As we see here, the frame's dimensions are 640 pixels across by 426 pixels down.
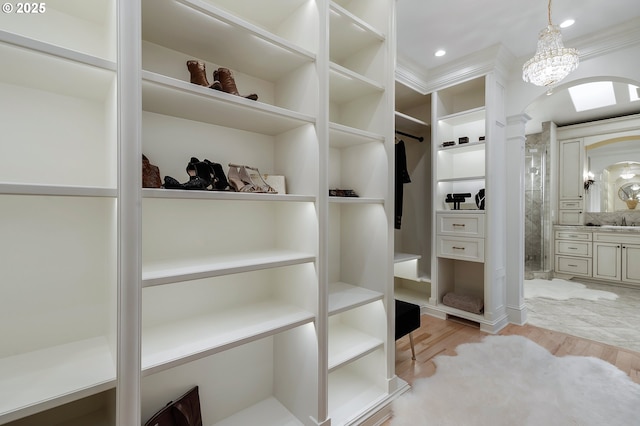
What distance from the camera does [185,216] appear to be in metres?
1.47

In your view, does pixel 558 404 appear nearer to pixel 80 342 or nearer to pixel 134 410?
pixel 134 410

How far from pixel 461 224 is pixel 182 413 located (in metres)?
2.99

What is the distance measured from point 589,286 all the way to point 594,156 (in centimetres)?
252

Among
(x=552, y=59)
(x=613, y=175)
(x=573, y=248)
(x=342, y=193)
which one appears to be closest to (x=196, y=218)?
(x=342, y=193)

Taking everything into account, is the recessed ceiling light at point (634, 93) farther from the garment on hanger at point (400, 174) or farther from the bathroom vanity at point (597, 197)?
the garment on hanger at point (400, 174)

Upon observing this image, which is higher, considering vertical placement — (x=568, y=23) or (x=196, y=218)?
(x=568, y=23)

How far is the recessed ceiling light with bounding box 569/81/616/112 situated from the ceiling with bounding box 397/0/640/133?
5.49ft

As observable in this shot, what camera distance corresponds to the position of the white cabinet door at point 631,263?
4.61 meters

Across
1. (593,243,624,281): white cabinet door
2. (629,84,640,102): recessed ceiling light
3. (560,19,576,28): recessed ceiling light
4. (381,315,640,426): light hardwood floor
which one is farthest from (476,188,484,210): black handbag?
(593,243,624,281): white cabinet door

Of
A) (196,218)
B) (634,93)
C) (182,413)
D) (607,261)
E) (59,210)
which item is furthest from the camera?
(607,261)

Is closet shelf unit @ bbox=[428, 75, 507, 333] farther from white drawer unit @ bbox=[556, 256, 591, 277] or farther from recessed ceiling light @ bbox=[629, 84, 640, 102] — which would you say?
white drawer unit @ bbox=[556, 256, 591, 277]

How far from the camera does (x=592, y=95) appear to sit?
4.21 meters

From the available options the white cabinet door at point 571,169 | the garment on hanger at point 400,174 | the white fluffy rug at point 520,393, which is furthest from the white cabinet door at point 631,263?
the garment on hanger at point 400,174

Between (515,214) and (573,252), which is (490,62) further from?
(573,252)
